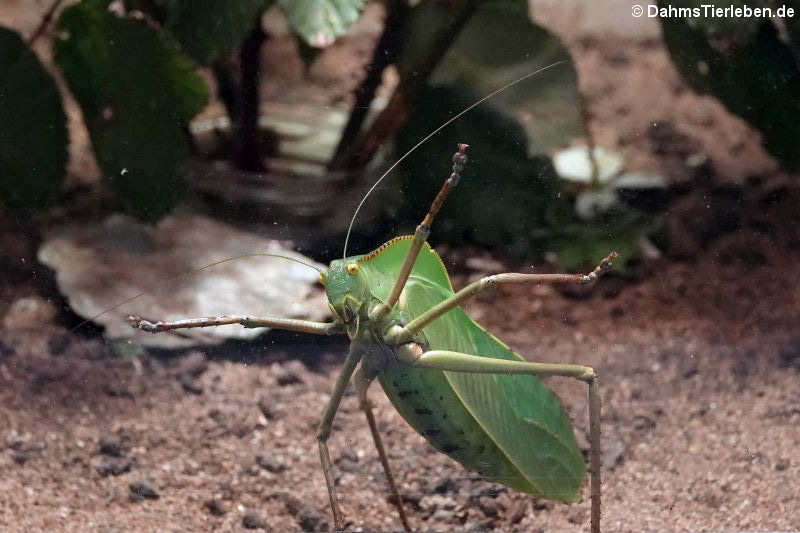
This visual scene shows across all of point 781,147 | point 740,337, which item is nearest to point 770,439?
point 740,337

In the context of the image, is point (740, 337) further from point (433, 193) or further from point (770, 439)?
point (433, 193)

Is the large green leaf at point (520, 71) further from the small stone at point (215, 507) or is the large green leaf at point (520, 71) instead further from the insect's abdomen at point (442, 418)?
the small stone at point (215, 507)

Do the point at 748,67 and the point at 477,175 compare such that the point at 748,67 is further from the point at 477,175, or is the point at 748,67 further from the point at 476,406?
the point at 476,406

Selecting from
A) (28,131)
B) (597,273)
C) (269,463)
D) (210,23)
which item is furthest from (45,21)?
(597,273)

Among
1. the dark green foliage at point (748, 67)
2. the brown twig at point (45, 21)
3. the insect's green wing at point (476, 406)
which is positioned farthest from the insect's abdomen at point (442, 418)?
the brown twig at point (45, 21)

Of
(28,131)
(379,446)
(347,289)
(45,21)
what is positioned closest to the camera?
(347,289)

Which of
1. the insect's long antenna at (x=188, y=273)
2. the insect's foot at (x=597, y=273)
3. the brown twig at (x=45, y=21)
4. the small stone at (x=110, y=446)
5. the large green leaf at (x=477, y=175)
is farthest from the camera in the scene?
the brown twig at (x=45, y=21)
